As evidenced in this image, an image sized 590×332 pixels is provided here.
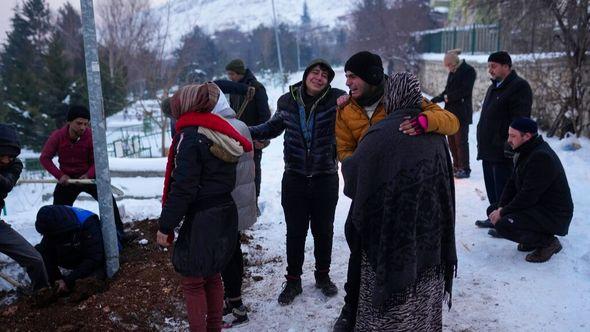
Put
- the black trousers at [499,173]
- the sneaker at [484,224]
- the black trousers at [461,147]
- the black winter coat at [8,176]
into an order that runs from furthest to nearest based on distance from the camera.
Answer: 1. the black trousers at [461,147]
2. the sneaker at [484,224]
3. the black trousers at [499,173]
4. the black winter coat at [8,176]

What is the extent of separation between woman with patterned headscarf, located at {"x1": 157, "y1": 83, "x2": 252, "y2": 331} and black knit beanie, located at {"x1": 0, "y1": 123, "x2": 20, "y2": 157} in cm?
191

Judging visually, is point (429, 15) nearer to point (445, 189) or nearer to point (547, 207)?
point (547, 207)

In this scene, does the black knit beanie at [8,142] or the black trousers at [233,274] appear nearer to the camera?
the black trousers at [233,274]

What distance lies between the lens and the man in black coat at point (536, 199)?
157 inches

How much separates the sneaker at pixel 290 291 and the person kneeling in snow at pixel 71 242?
5.78 feet

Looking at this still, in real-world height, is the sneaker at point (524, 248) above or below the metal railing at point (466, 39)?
below

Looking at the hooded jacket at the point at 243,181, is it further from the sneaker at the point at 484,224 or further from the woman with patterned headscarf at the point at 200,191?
the sneaker at the point at 484,224

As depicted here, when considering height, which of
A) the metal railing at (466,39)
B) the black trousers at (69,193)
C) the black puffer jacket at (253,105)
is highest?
the metal railing at (466,39)

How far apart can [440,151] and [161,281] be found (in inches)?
109

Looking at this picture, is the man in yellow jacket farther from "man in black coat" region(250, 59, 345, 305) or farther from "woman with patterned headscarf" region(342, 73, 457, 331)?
"man in black coat" region(250, 59, 345, 305)

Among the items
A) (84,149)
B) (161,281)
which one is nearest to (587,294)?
(161,281)

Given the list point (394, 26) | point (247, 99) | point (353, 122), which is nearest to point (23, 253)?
point (247, 99)

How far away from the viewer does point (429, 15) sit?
2992 cm

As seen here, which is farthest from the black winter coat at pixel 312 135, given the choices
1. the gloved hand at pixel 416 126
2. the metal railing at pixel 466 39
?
the metal railing at pixel 466 39
